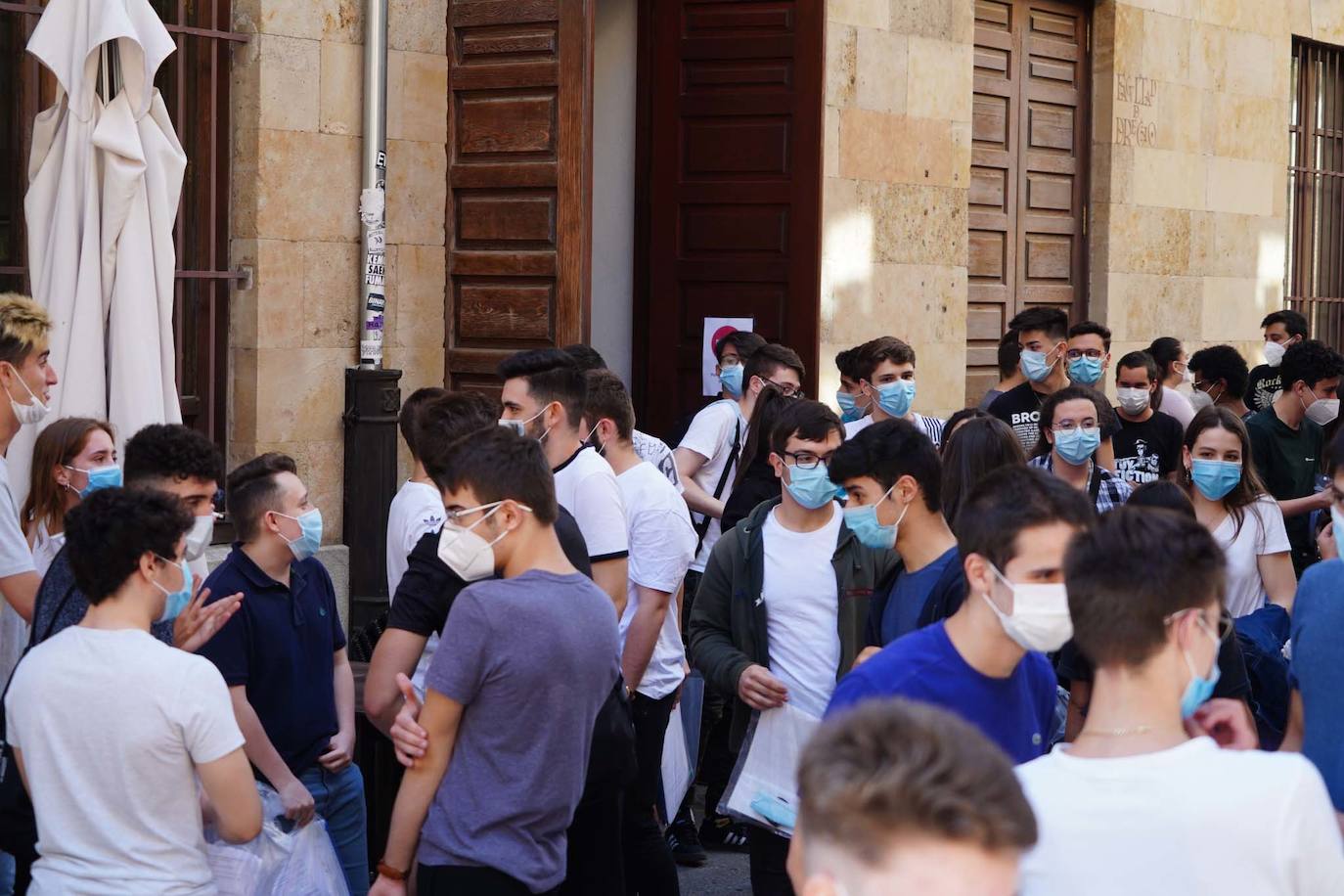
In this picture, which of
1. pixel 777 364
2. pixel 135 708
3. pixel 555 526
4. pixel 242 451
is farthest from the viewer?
pixel 242 451

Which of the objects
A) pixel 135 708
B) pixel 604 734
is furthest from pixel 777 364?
pixel 135 708

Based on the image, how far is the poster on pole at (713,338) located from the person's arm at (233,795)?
20.3 feet

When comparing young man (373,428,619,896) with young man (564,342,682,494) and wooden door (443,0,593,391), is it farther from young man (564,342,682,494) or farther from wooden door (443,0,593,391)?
wooden door (443,0,593,391)

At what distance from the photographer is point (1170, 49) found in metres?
13.1

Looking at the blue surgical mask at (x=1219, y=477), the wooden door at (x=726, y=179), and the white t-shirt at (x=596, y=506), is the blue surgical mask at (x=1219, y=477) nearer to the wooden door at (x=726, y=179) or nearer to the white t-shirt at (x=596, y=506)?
the white t-shirt at (x=596, y=506)

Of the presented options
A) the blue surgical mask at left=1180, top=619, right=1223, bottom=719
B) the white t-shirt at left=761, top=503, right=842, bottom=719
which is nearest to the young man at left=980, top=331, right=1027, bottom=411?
the white t-shirt at left=761, top=503, right=842, bottom=719

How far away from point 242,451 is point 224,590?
3.79 m

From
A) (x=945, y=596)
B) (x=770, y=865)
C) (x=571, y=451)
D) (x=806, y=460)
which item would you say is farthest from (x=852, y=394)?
(x=945, y=596)

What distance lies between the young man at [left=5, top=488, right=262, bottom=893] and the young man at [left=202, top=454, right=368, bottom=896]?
0.72 m

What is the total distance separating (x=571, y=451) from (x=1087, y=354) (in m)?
3.81

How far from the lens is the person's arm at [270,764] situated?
4203 mm

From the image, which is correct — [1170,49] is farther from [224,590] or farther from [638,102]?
[224,590]

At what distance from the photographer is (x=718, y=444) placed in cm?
745

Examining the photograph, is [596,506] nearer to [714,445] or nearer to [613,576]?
[613,576]
